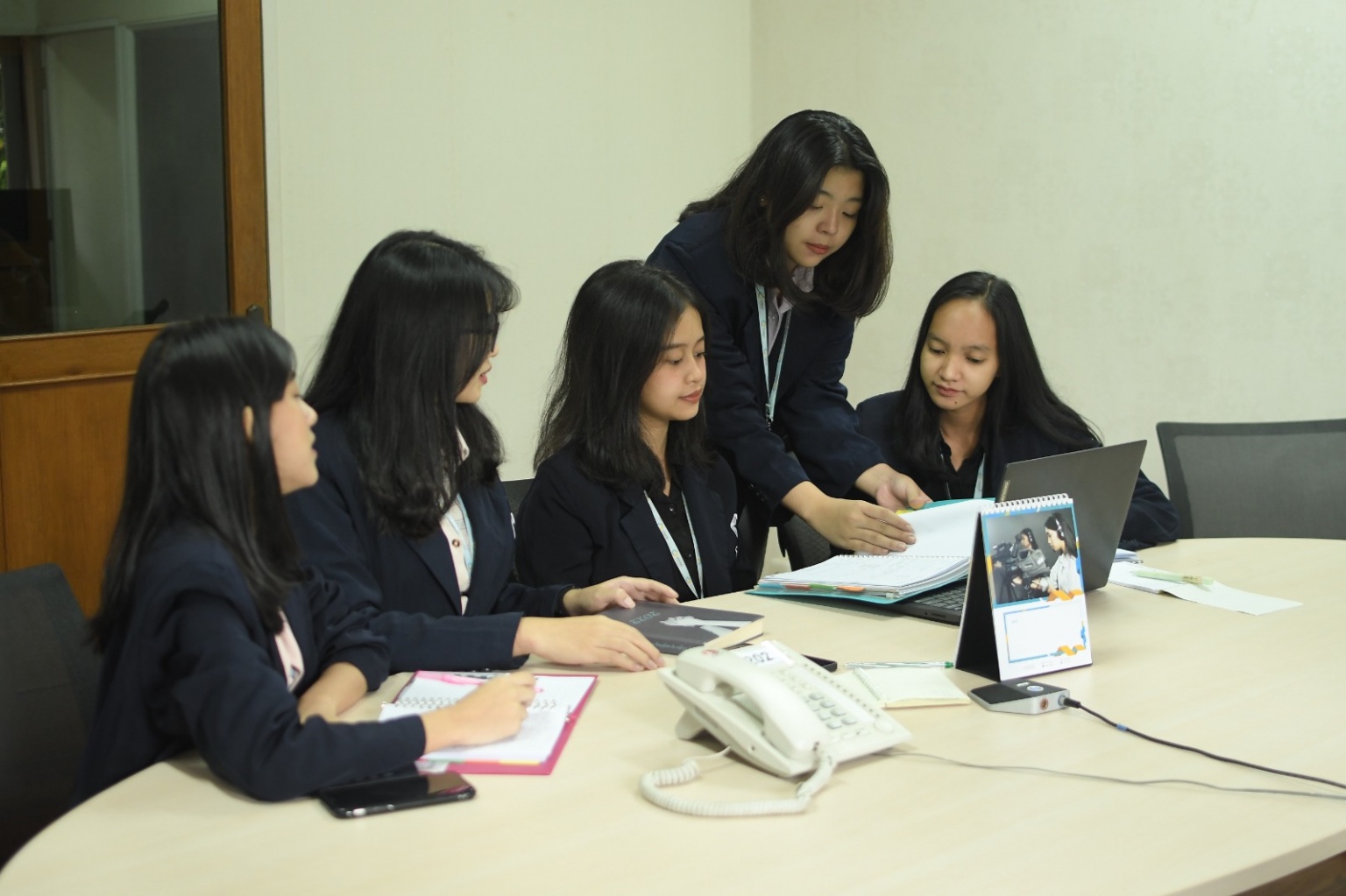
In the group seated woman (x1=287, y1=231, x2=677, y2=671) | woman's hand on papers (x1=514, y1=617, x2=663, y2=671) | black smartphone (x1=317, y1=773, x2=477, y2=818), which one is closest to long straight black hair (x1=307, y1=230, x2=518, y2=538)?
seated woman (x1=287, y1=231, x2=677, y2=671)

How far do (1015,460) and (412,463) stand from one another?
1.49 m

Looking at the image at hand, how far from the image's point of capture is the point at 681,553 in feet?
7.98

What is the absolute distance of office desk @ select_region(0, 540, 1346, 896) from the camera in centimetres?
119

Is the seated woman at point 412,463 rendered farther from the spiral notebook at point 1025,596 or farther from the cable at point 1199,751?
the cable at point 1199,751

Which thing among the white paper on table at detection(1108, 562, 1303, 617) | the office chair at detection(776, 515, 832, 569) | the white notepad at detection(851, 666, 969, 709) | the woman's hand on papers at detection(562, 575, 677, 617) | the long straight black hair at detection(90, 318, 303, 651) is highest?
the long straight black hair at detection(90, 318, 303, 651)

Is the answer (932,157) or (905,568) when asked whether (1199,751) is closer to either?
(905,568)

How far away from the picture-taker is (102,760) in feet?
4.69

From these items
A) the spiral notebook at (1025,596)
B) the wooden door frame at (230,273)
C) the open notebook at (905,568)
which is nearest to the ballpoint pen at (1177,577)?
the open notebook at (905,568)

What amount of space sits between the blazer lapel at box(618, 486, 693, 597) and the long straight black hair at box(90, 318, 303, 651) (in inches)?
39.5

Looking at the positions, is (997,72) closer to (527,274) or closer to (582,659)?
(527,274)

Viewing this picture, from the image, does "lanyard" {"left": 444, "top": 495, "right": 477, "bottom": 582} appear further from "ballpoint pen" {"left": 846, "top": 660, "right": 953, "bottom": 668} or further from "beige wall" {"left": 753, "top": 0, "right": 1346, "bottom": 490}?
"beige wall" {"left": 753, "top": 0, "right": 1346, "bottom": 490}

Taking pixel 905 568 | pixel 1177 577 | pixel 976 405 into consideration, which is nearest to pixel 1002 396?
pixel 976 405

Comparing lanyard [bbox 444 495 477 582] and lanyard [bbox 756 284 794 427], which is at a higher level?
lanyard [bbox 756 284 794 427]

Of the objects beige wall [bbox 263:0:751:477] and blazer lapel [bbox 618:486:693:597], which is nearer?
blazer lapel [bbox 618:486:693:597]
